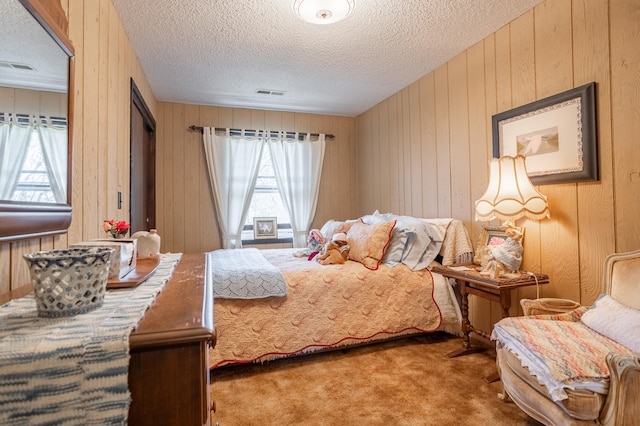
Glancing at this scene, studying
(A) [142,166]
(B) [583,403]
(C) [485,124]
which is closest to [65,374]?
(B) [583,403]

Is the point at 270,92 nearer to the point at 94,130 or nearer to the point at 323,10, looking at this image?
the point at 323,10

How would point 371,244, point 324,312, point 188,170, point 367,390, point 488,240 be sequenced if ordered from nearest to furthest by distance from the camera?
→ point 367,390 → point 324,312 → point 488,240 → point 371,244 → point 188,170

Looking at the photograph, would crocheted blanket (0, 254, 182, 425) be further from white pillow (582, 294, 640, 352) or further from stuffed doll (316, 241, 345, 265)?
stuffed doll (316, 241, 345, 265)

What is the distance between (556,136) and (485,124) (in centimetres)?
60

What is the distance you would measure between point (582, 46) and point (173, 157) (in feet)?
12.9

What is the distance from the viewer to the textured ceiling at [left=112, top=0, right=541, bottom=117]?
221 cm

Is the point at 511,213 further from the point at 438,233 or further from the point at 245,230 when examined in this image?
the point at 245,230

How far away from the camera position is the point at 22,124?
1.02 m

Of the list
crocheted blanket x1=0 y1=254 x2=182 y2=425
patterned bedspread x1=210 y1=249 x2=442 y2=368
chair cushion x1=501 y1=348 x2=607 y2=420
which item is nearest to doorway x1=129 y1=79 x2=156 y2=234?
patterned bedspread x1=210 y1=249 x2=442 y2=368

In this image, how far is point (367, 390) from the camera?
6.44 ft

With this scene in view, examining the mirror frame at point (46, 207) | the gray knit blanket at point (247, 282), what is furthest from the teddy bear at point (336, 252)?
the mirror frame at point (46, 207)

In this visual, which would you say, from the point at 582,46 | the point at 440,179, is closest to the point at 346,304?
the point at 440,179

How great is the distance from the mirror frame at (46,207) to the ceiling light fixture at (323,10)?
131 centimetres

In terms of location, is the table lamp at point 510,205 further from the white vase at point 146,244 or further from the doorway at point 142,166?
the doorway at point 142,166
